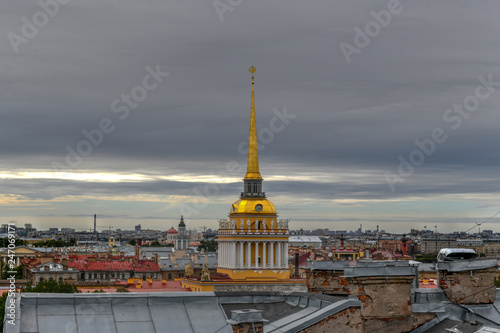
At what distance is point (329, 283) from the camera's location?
23.5 meters

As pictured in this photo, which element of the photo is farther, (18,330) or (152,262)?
(152,262)

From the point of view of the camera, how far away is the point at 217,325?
20984mm

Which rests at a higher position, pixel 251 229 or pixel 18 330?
pixel 251 229

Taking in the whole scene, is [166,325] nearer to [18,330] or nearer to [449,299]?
[18,330]

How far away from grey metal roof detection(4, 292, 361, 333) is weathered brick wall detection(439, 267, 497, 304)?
259 centimetres

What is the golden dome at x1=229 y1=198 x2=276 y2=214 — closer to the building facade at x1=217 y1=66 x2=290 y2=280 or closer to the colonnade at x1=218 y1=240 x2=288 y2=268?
the building facade at x1=217 y1=66 x2=290 y2=280

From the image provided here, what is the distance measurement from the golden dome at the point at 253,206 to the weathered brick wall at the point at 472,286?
149 ft

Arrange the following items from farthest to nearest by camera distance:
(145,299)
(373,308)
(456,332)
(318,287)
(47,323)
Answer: (318,287)
(145,299)
(47,323)
(373,308)
(456,332)

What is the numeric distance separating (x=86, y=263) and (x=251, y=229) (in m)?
66.8

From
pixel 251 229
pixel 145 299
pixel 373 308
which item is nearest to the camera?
pixel 373 308

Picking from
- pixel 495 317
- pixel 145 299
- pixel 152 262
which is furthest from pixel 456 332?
pixel 152 262

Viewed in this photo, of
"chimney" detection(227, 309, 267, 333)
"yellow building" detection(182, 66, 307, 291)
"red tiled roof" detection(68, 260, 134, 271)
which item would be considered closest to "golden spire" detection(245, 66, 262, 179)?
"yellow building" detection(182, 66, 307, 291)

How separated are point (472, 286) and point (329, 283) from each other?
13.5ft

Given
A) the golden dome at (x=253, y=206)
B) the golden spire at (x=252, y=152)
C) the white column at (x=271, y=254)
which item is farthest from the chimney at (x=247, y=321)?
the golden spire at (x=252, y=152)
